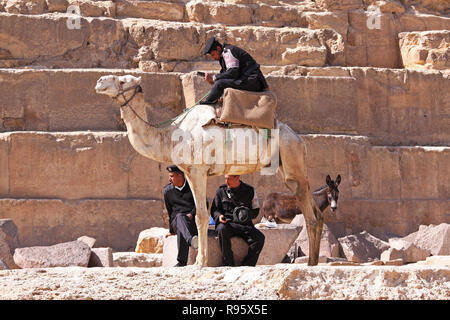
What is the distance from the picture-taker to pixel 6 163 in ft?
43.4

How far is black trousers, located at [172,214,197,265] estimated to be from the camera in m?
10.00

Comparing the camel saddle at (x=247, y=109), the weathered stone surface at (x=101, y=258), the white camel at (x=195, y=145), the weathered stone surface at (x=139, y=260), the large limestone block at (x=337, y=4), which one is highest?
the large limestone block at (x=337, y=4)

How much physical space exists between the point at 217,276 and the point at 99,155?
253 inches

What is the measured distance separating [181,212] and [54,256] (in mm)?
1595

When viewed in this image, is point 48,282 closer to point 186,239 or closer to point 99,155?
point 186,239

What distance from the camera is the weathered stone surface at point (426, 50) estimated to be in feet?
53.2

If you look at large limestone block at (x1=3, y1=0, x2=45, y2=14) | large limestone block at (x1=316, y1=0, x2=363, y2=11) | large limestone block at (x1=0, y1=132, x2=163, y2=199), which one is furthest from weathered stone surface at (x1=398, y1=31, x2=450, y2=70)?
large limestone block at (x1=3, y1=0, x2=45, y2=14)

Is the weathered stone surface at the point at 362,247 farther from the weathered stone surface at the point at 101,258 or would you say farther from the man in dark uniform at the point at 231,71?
the man in dark uniform at the point at 231,71

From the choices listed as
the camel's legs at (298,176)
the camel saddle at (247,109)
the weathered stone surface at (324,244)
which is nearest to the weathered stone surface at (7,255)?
the camel saddle at (247,109)

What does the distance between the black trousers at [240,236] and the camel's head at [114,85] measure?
184 centimetres

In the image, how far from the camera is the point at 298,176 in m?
10.2

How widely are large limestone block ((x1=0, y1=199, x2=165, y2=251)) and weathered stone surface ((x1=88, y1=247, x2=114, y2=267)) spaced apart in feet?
6.83

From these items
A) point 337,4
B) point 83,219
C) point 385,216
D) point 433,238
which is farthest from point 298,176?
point 337,4

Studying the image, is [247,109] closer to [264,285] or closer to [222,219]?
[222,219]
